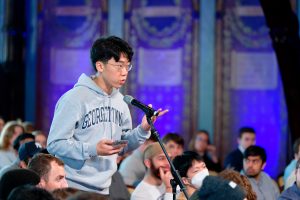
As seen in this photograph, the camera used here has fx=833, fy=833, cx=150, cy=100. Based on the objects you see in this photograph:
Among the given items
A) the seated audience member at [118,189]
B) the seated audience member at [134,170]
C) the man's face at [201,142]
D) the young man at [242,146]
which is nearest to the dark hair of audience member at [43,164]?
the seated audience member at [118,189]

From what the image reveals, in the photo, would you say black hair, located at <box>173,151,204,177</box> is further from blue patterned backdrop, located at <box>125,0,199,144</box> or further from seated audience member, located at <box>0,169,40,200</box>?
blue patterned backdrop, located at <box>125,0,199,144</box>

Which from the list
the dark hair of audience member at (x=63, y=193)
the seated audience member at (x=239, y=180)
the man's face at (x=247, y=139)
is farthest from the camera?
the man's face at (x=247, y=139)

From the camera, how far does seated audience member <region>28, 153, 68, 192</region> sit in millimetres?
4570

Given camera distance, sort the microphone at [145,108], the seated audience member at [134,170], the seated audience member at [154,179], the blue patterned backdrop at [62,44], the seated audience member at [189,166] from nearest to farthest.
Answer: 1. the microphone at [145,108]
2. the seated audience member at [189,166]
3. the seated audience member at [154,179]
4. the seated audience member at [134,170]
5. the blue patterned backdrop at [62,44]

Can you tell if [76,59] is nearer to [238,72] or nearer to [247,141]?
[238,72]

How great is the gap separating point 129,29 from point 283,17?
3067 millimetres

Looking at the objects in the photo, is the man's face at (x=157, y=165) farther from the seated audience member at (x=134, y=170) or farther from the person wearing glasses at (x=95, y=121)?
the seated audience member at (x=134, y=170)

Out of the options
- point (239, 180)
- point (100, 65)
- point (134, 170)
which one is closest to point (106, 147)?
point (100, 65)

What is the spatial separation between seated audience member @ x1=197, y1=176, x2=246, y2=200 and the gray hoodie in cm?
133

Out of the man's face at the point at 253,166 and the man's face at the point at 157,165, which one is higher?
the man's face at the point at 157,165

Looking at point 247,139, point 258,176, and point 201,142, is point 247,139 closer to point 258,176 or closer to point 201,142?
point 201,142

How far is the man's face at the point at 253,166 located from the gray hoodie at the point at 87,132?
2.62 metres

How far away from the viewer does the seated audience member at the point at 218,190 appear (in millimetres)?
3244

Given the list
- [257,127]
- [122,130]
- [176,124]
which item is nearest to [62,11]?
[176,124]
